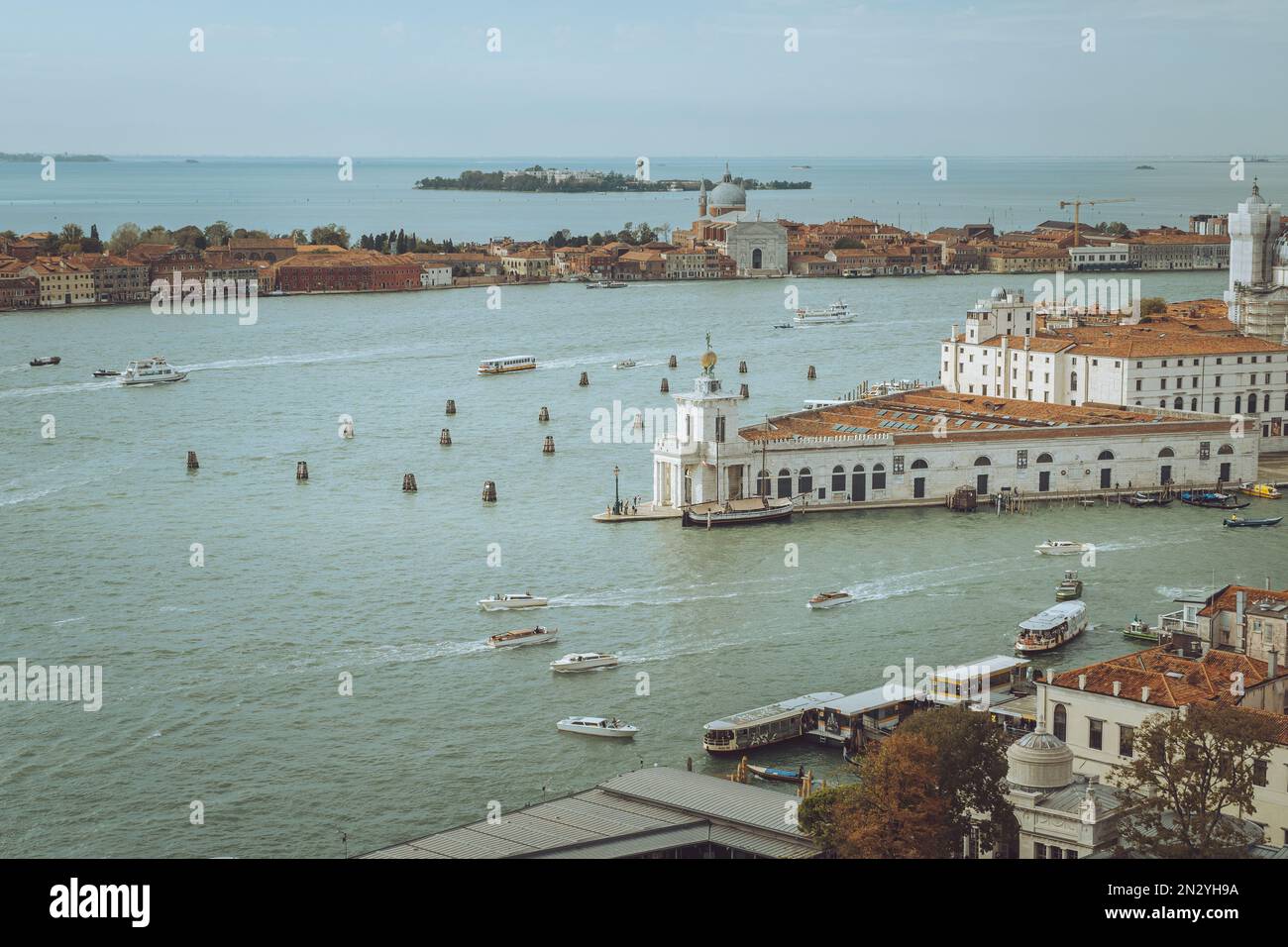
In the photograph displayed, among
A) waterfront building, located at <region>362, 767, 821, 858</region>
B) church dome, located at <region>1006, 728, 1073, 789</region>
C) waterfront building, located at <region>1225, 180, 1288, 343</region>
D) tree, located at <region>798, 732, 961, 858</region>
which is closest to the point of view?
tree, located at <region>798, 732, 961, 858</region>

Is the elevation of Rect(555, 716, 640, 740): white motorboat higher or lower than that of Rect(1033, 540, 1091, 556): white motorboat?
lower

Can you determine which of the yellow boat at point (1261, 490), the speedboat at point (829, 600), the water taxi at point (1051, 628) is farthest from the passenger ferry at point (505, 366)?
the water taxi at point (1051, 628)

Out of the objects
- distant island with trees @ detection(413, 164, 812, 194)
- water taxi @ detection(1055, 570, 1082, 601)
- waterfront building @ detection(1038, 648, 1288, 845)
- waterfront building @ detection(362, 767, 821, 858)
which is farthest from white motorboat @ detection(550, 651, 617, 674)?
distant island with trees @ detection(413, 164, 812, 194)

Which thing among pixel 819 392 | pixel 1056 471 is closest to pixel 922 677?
pixel 1056 471

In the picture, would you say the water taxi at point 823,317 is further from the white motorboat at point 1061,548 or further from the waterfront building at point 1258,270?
the white motorboat at point 1061,548

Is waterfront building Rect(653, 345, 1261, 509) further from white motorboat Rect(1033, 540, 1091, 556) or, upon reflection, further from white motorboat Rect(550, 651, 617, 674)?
white motorboat Rect(550, 651, 617, 674)

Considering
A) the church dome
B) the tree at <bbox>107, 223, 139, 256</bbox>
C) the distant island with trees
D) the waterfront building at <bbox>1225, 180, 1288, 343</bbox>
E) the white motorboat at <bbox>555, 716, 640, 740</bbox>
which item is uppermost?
the distant island with trees
